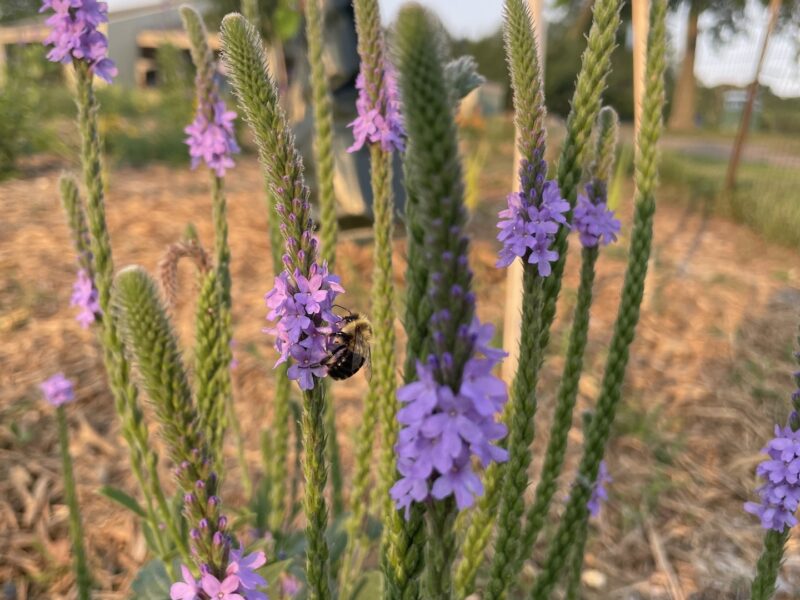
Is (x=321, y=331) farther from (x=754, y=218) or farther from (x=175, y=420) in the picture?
(x=754, y=218)

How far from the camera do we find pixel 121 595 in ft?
8.72

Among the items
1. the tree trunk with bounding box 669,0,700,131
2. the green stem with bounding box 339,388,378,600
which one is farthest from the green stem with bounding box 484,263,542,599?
the tree trunk with bounding box 669,0,700,131

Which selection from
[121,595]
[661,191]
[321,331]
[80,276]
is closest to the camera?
[321,331]

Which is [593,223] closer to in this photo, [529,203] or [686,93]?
[529,203]

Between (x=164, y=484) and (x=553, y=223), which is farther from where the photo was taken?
(x=164, y=484)

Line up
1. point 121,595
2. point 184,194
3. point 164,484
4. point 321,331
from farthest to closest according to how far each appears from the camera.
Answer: point 184,194 < point 164,484 < point 121,595 < point 321,331

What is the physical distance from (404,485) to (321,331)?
372 millimetres

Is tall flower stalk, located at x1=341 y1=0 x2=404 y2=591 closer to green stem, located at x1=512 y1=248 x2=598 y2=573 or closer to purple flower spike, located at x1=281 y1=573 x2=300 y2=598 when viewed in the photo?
green stem, located at x1=512 y1=248 x2=598 y2=573

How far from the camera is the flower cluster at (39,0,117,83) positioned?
1.58 metres

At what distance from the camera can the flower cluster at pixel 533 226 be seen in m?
1.07

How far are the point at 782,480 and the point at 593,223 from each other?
66 cm

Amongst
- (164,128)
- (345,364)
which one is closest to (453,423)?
(345,364)

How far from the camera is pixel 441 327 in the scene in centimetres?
67

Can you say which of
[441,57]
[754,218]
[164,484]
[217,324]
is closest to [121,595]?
[164,484]
